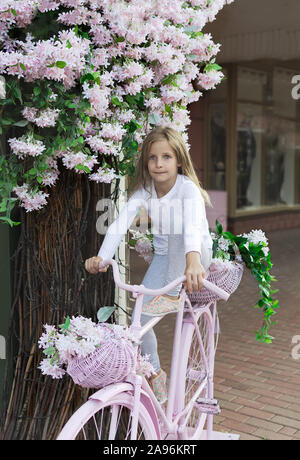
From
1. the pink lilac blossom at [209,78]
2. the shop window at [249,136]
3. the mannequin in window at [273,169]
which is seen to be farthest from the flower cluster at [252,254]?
the mannequin in window at [273,169]

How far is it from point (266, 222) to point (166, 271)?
12.3 meters

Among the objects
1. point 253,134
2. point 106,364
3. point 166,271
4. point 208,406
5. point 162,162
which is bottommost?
point 208,406

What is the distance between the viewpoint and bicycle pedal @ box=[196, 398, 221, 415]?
308 cm

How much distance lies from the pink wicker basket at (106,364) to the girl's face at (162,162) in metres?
0.84

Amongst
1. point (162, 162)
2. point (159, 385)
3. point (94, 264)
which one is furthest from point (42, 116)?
point (159, 385)

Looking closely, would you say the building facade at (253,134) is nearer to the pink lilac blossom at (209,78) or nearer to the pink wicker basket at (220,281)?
the pink lilac blossom at (209,78)

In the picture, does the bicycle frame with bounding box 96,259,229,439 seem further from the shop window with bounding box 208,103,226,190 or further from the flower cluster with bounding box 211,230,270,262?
the shop window with bounding box 208,103,226,190

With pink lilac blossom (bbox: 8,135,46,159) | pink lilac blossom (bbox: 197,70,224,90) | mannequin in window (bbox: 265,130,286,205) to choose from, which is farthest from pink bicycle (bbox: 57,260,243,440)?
mannequin in window (bbox: 265,130,286,205)

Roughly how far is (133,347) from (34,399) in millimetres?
1059

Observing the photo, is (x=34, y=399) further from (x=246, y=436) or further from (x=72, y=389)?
(x=246, y=436)

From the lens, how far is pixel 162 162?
2.62 metres

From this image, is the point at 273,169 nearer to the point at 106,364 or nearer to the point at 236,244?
the point at 236,244
